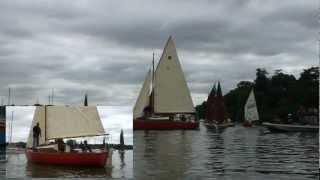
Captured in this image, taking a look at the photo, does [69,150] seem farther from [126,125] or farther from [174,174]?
[126,125]

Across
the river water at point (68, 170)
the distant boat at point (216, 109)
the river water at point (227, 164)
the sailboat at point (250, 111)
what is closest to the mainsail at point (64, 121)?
the river water at point (68, 170)

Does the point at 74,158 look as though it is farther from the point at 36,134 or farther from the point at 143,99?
the point at 143,99

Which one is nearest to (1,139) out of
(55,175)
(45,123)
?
(45,123)

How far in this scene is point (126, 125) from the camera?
34031 millimetres

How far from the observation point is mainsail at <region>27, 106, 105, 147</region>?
47.2 m

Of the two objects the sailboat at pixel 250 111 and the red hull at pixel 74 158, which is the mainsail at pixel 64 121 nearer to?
the red hull at pixel 74 158

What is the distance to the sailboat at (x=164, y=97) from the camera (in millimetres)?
118562

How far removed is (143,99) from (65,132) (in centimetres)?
7290

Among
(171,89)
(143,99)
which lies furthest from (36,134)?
(143,99)

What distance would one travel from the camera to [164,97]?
11825cm

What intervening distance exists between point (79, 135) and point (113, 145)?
251 inches

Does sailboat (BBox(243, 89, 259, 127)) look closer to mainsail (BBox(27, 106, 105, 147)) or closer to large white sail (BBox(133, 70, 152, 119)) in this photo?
large white sail (BBox(133, 70, 152, 119))

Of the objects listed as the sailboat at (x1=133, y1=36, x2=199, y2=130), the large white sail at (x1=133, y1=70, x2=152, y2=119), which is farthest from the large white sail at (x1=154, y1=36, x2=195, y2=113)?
the large white sail at (x1=133, y1=70, x2=152, y2=119)

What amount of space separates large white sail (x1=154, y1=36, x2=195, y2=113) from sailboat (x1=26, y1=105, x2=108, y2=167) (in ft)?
223
